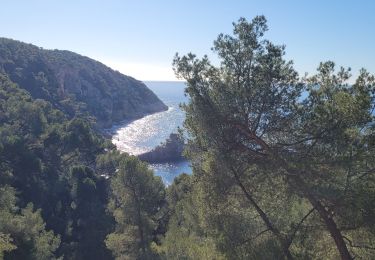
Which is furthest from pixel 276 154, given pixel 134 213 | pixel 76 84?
pixel 76 84

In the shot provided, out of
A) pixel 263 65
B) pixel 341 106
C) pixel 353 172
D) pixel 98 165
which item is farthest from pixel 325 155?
pixel 98 165

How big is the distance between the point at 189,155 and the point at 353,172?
4.48 metres

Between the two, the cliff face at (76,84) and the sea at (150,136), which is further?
the cliff face at (76,84)

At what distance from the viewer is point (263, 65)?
10641mm

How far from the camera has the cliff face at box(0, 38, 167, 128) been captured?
92062 mm

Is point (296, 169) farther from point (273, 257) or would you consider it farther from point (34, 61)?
point (34, 61)

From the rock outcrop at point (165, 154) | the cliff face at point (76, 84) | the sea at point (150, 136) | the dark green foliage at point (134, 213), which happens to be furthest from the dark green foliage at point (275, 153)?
the cliff face at point (76, 84)

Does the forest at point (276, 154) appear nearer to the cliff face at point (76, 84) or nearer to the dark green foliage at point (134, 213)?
the dark green foliage at point (134, 213)

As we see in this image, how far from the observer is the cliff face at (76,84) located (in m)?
92.1

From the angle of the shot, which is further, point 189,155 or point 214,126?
point 189,155

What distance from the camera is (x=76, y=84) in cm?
12169

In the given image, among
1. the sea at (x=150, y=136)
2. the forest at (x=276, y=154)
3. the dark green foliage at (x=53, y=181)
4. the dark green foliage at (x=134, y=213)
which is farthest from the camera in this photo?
the sea at (x=150, y=136)

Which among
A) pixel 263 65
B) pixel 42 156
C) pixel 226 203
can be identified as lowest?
pixel 42 156

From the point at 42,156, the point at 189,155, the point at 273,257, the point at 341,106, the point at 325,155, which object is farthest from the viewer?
the point at 42,156
